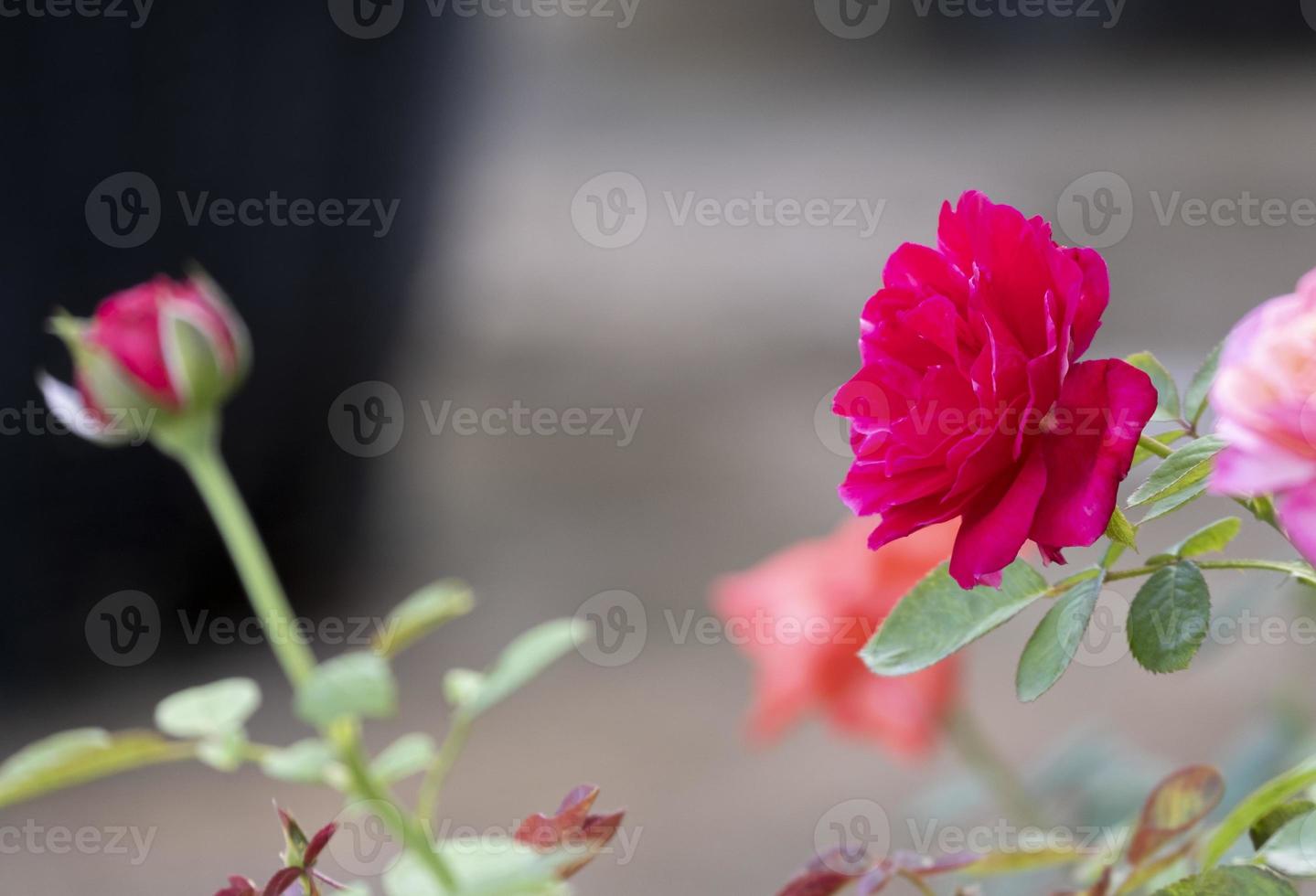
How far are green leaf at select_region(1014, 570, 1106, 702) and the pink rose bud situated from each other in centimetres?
22

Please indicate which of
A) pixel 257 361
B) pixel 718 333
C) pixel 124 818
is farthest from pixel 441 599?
pixel 718 333

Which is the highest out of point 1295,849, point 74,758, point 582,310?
point 582,310

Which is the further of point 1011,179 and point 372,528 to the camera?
point 1011,179

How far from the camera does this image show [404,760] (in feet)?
0.78

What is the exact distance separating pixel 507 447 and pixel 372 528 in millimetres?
223

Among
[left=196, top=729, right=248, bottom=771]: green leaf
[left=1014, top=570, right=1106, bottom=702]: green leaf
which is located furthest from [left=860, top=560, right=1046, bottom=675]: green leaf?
[left=196, top=729, right=248, bottom=771]: green leaf

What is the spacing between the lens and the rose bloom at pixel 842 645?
0.36 meters

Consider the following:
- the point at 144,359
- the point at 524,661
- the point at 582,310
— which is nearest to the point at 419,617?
the point at 524,661

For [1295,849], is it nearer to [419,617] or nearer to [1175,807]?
[1175,807]

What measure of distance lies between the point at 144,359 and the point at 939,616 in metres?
0.21

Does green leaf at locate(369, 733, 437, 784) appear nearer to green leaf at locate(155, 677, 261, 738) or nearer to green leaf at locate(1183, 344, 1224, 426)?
green leaf at locate(155, 677, 261, 738)

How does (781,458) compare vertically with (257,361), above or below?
below

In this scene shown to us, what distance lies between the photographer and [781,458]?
133 cm

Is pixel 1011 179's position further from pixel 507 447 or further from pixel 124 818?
pixel 124 818
